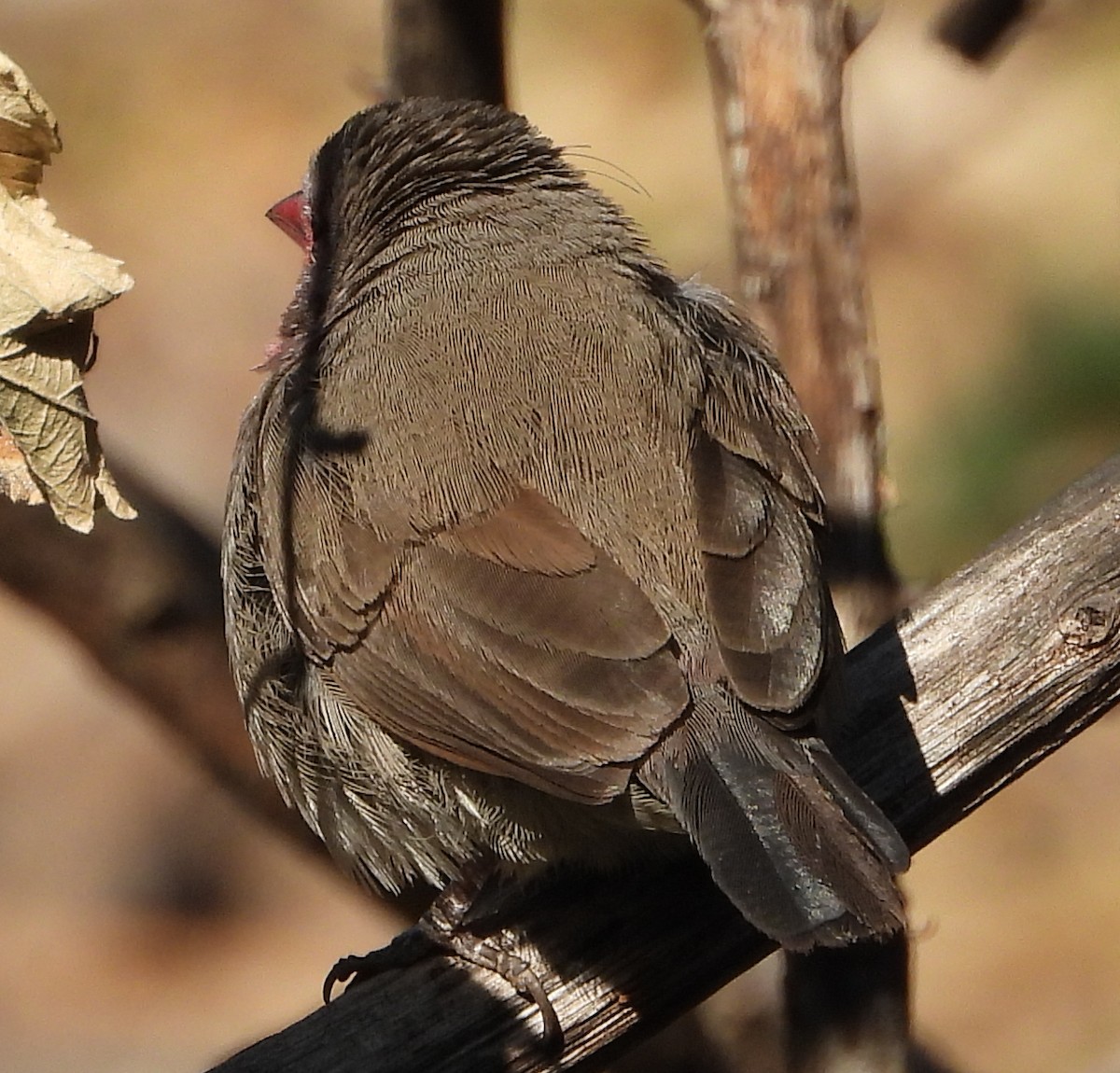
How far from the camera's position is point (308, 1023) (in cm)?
304

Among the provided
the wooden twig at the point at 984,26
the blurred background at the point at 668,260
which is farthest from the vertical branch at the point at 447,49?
the blurred background at the point at 668,260

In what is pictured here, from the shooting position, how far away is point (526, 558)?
330cm

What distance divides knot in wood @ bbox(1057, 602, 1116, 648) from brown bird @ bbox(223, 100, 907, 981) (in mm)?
445

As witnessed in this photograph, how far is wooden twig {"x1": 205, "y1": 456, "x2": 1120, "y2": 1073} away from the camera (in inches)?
125

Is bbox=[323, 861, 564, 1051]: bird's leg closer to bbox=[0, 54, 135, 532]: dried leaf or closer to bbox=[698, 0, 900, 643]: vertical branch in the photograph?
bbox=[0, 54, 135, 532]: dried leaf

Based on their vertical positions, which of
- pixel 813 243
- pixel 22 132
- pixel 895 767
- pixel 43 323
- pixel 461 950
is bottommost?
pixel 895 767

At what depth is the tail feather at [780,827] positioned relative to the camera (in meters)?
2.81

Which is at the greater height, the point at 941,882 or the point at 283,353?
the point at 283,353

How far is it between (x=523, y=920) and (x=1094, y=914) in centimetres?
387

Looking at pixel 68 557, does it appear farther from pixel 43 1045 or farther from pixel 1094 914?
pixel 1094 914

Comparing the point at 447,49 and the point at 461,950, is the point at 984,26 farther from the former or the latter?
the point at 461,950

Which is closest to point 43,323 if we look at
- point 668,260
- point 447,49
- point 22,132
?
point 22,132

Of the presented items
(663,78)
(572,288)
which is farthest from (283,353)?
(663,78)

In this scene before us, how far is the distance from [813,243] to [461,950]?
196 cm
